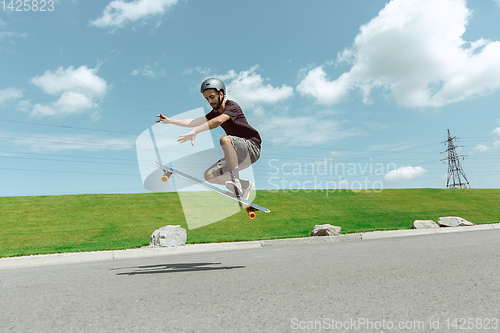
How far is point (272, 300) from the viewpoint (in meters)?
3.24

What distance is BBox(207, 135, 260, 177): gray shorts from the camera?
4.34 metres

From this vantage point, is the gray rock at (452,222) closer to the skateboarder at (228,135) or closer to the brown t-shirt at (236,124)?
the skateboarder at (228,135)

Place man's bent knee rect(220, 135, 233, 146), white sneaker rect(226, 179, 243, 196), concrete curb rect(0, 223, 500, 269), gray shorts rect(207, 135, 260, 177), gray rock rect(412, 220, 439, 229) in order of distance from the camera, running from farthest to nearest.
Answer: gray rock rect(412, 220, 439, 229) < concrete curb rect(0, 223, 500, 269) < white sneaker rect(226, 179, 243, 196) < gray shorts rect(207, 135, 260, 177) < man's bent knee rect(220, 135, 233, 146)

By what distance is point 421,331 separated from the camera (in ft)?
7.60

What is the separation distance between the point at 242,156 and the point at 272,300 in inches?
77.7

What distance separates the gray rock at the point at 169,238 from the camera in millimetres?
10828

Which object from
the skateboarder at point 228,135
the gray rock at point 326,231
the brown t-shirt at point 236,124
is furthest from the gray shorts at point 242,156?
the gray rock at point 326,231

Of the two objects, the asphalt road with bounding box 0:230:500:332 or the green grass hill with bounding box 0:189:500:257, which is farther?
the green grass hill with bounding box 0:189:500:257

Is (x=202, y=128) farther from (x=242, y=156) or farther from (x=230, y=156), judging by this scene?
(x=242, y=156)

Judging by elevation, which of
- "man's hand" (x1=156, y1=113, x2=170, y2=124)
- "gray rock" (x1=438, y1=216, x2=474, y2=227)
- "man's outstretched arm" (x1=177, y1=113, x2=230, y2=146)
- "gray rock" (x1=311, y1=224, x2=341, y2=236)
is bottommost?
"gray rock" (x1=438, y1=216, x2=474, y2=227)

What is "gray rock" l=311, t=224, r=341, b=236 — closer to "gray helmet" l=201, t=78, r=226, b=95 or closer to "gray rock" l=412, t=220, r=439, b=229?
"gray rock" l=412, t=220, r=439, b=229

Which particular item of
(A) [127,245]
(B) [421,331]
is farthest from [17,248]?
(B) [421,331]

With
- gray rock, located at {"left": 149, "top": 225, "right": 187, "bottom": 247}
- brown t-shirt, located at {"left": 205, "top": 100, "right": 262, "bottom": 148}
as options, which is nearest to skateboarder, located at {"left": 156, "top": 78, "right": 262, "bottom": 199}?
brown t-shirt, located at {"left": 205, "top": 100, "right": 262, "bottom": 148}

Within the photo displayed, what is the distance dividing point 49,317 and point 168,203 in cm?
1680
